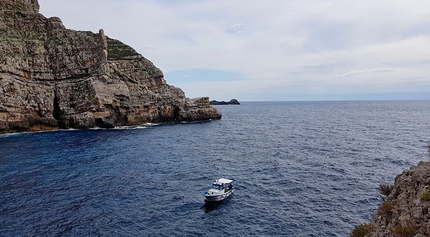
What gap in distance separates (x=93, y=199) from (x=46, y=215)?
5751 millimetres

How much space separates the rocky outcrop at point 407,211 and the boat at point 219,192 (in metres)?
20.2

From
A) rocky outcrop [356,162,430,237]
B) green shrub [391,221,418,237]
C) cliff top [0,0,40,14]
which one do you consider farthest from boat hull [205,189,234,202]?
cliff top [0,0,40,14]

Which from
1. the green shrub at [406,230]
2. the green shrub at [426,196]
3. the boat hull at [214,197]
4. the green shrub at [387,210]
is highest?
the green shrub at [426,196]

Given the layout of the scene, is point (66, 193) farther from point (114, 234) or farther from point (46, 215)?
point (114, 234)

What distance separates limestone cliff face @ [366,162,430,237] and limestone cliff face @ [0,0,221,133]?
88.1 metres

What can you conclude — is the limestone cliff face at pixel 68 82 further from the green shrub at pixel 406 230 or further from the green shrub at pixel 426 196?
the green shrub at pixel 426 196

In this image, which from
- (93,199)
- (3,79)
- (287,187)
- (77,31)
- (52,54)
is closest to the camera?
(93,199)

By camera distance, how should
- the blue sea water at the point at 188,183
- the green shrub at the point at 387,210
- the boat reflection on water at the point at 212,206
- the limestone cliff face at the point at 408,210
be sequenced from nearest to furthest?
the limestone cliff face at the point at 408,210 < the green shrub at the point at 387,210 < the blue sea water at the point at 188,183 < the boat reflection on water at the point at 212,206

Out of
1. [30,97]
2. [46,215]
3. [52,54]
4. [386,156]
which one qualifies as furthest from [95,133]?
[386,156]

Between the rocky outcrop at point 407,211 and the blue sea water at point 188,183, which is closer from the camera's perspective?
the rocky outcrop at point 407,211

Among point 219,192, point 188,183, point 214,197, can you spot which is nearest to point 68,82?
point 188,183

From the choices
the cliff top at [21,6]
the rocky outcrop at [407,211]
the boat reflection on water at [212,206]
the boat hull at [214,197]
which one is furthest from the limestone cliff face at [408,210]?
the cliff top at [21,6]

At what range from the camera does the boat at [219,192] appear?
36.0m

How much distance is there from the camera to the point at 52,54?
9656 centimetres
